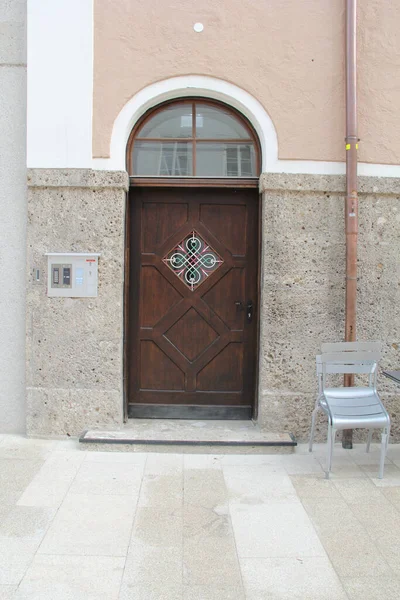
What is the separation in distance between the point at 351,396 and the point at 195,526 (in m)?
1.81

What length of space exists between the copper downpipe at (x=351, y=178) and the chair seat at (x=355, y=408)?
30 centimetres

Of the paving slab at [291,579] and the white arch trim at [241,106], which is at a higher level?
the white arch trim at [241,106]

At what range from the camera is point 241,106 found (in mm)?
4871

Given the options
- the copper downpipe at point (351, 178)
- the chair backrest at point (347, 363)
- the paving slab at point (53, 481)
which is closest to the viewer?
the paving slab at point (53, 481)

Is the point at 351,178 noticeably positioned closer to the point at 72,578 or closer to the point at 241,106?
the point at 241,106

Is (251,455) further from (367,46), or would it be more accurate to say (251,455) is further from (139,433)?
(367,46)

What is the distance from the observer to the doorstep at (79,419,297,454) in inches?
180

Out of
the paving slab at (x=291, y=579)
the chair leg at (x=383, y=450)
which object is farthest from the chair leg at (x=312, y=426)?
the paving slab at (x=291, y=579)

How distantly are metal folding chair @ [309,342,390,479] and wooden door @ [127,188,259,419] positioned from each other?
36.1 inches

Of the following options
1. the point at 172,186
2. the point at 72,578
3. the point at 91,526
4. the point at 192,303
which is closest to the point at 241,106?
the point at 172,186

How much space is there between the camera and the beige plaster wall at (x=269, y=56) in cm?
478

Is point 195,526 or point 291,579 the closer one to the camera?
point 291,579

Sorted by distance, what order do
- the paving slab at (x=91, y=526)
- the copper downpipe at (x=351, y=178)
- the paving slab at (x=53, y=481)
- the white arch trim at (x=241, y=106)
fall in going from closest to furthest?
the paving slab at (x=91, y=526) → the paving slab at (x=53, y=481) → the copper downpipe at (x=351, y=178) → the white arch trim at (x=241, y=106)

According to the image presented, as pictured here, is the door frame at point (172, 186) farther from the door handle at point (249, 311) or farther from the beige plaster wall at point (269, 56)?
A: the beige plaster wall at point (269, 56)
